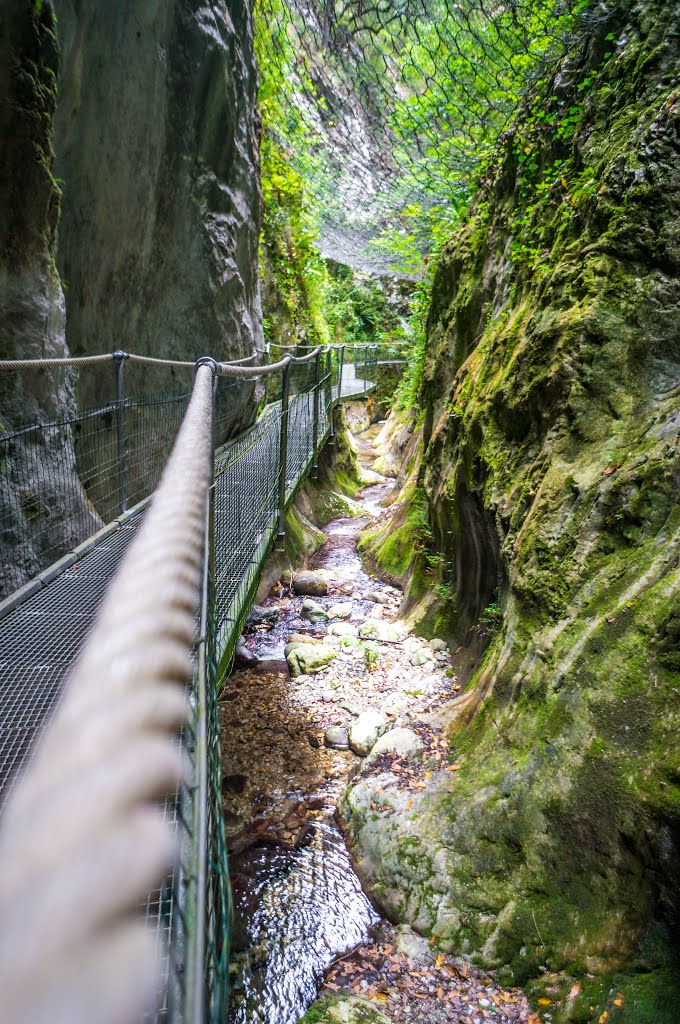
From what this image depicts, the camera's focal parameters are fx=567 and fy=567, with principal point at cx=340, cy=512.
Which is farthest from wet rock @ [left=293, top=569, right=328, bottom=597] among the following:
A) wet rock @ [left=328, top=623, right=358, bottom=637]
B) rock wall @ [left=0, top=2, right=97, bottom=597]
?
rock wall @ [left=0, top=2, right=97, bottom=597]

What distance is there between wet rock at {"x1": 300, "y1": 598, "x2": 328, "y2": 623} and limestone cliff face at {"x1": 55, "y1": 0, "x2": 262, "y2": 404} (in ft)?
9.10

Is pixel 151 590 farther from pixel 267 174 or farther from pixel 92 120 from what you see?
pixel 267 174

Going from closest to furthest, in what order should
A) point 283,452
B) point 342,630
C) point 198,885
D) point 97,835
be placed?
point 97,835, point 198,885, point 283,452, point 342,630

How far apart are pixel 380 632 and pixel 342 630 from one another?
42 centimetres

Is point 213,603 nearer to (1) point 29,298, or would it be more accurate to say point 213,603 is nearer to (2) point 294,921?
(2) point 294,921

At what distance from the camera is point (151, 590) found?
0.51 meters

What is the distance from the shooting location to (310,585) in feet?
21.7

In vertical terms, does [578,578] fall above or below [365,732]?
above

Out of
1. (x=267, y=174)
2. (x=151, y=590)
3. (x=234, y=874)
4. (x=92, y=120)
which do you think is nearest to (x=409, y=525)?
(x=234, y=874)

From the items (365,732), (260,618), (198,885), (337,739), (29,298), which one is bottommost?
(260,618)

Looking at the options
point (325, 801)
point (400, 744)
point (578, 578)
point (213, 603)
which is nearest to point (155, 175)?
point (213, 603)

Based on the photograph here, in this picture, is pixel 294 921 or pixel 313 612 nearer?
pixel 294 921

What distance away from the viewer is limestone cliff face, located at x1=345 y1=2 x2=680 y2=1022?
2072 millimetres

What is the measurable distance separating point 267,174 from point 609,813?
29.4ft
